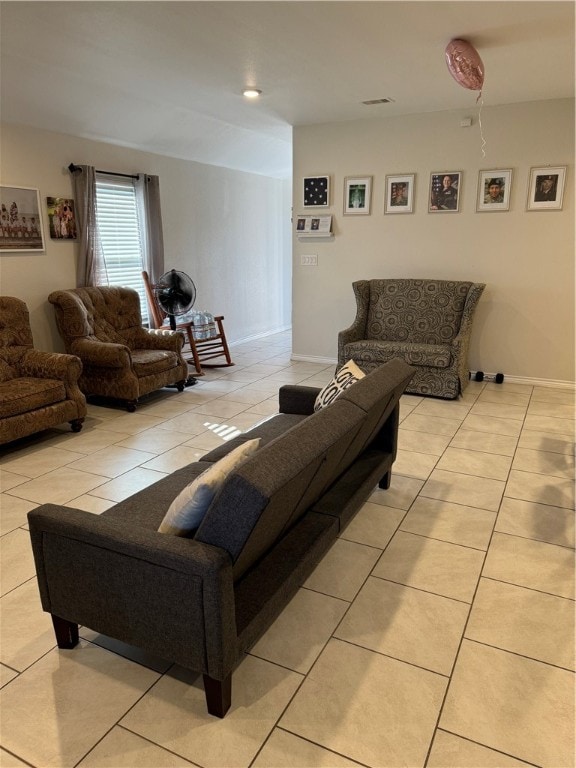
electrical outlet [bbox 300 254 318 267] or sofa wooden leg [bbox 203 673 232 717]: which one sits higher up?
electrical outlet [bbox 300 254 318 267]

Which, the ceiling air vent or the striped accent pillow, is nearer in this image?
the striped accent pillow

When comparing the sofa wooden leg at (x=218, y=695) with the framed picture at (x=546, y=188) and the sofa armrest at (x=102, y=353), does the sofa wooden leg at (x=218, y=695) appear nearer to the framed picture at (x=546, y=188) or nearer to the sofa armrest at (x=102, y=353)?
the sofa armrest at (x=102, y=353)

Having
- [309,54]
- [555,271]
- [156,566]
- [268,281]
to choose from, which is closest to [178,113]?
[309,54]

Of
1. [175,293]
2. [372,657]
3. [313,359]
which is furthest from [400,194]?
[372,657]

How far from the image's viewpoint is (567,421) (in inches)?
163

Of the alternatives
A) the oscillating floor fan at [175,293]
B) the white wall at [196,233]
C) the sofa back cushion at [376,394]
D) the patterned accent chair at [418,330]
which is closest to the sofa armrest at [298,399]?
the sofa back cushion at [376,394]

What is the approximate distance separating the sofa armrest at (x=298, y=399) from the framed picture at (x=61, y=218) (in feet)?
9.23

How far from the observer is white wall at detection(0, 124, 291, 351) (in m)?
4.46

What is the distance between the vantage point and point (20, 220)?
14.4 ft

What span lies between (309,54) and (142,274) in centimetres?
289

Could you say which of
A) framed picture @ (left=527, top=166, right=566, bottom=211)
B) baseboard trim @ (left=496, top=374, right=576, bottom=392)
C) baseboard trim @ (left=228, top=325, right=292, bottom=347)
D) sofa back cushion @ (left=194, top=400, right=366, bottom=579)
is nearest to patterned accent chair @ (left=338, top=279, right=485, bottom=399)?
baseboard trim @ (left=496, top=374, right=576, bottom=392)

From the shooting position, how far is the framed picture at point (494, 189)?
4.87 metres

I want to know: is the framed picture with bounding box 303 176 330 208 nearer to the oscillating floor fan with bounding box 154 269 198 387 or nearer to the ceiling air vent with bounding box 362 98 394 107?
the ceiling air vent with bounding box 362 98 394 107

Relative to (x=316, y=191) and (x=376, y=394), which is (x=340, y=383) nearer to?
(x=376, y=394)
